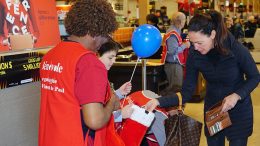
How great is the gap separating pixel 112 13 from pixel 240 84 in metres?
1.13

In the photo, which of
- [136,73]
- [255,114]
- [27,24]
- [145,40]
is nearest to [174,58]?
[136,73]

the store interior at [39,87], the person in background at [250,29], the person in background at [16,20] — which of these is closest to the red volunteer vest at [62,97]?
the store interior at [39,87]

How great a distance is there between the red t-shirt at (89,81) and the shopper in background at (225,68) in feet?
3.16

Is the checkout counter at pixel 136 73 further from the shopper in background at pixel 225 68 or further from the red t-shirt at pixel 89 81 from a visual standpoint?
the red t-shirt at pixel 89 81

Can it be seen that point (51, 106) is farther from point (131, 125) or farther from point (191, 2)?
point (191, 2)

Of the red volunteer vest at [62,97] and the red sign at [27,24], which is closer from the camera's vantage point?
the red volunteer vest at [62,97]

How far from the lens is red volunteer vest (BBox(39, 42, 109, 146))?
1.78m

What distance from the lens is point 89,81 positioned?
5.67ft

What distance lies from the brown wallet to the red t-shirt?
1002 millimetres

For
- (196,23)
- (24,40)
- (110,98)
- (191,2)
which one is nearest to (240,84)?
(196,23)

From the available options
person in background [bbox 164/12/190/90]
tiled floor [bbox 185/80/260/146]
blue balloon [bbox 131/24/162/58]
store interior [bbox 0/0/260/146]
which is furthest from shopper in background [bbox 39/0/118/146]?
person in background [bbox 164/12/190/90]

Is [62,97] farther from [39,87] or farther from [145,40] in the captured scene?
[39,87]

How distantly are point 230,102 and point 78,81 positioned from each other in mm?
1093

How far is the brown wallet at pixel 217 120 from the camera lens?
246cm
